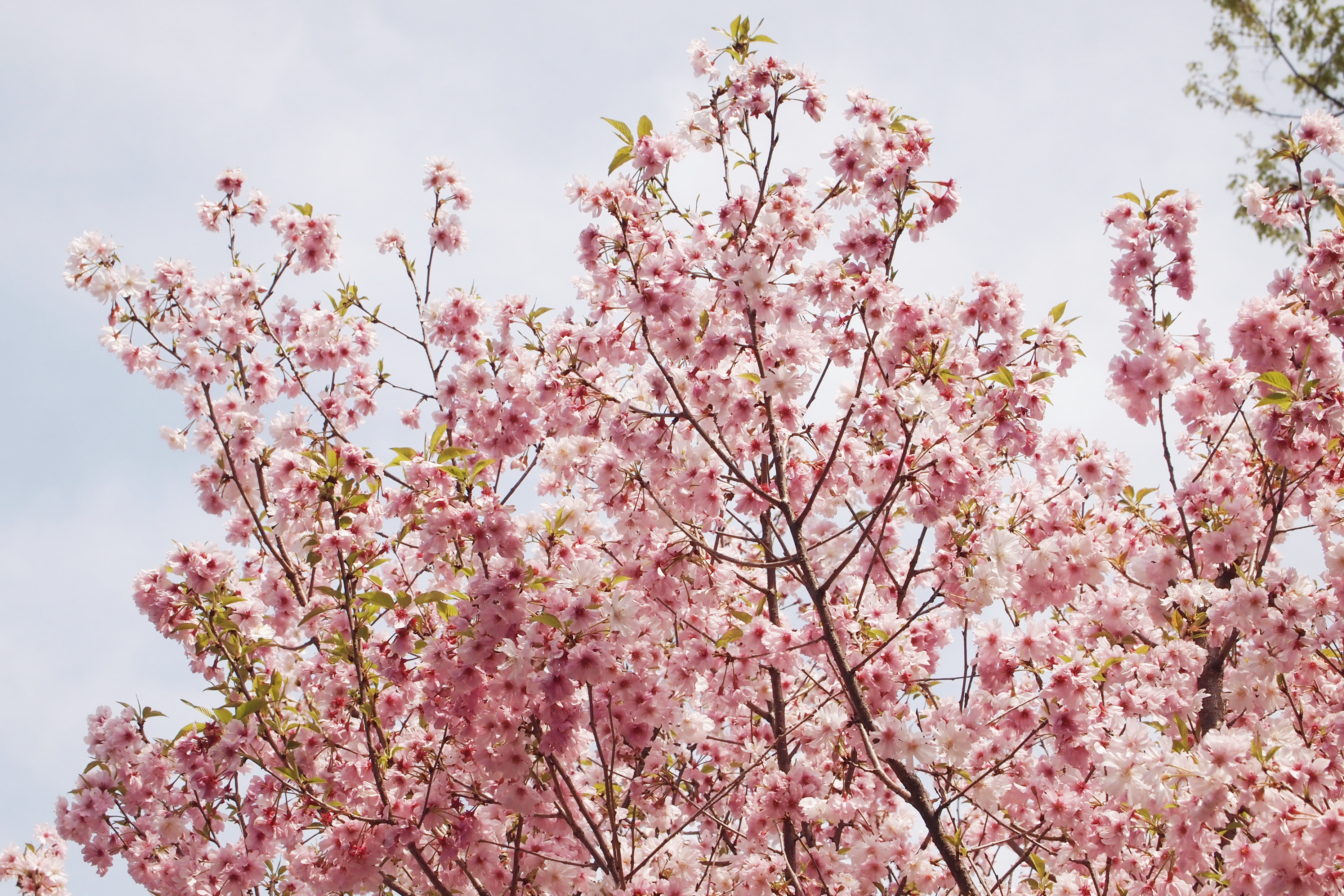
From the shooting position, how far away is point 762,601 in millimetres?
5406

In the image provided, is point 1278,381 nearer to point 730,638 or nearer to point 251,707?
point 730,638

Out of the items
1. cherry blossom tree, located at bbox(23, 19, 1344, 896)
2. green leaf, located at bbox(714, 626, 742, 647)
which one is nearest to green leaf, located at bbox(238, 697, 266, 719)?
cherry blossom tree, located at bbox(23, 19, 1344, 896)

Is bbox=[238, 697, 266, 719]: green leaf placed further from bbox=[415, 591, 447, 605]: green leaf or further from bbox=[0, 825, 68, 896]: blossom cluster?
bbox=[0, 825, 68, 896]: blossom cluster

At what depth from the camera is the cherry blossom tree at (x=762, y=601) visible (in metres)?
4.14

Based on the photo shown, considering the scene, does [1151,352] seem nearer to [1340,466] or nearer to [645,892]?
[1340,466]

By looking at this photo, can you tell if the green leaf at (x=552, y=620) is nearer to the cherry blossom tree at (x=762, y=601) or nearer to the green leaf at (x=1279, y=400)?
the cherry blossom tree at (x=762, y=601)

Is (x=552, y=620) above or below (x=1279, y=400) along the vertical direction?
below

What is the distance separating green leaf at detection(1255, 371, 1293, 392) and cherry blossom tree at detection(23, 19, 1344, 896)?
1.4 inches

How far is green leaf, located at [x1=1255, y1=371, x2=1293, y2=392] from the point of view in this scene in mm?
3812

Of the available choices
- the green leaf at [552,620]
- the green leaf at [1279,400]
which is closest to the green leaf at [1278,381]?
the green leaf at [1279,400]

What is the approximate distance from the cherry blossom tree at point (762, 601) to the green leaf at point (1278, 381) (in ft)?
0.11

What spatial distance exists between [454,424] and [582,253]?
1.48 meters

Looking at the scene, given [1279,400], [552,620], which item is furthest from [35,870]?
[1279,400]

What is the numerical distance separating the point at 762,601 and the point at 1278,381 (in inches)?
105
